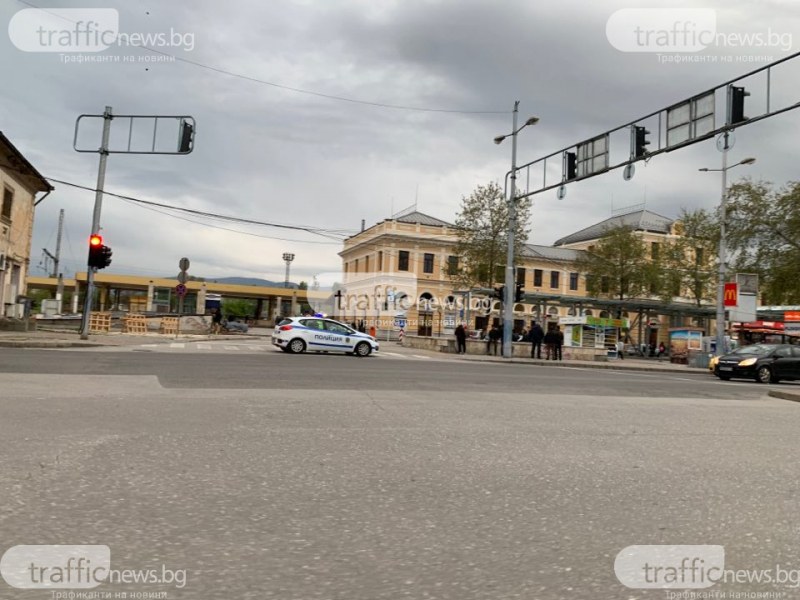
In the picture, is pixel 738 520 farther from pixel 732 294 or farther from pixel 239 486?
pixel 732 294

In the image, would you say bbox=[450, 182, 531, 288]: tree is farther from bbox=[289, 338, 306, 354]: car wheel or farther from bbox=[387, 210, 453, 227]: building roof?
bbox=[387, 210, 453, 227]: building roof

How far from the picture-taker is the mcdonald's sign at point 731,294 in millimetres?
29356

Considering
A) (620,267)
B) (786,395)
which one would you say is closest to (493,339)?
(786,395)

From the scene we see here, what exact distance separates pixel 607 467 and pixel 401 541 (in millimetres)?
2622

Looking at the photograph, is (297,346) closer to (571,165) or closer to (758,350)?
(571,165)

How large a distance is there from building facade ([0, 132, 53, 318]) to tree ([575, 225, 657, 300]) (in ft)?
121

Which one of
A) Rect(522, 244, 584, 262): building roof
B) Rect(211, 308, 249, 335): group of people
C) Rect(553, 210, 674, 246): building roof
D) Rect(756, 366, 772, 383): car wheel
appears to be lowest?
Rect(756, 366, 772, 383): car wheel

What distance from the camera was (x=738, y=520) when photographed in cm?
Result: 397

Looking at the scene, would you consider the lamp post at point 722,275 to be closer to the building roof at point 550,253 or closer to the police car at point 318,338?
the police car at point 318,338

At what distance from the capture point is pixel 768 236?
3588cm

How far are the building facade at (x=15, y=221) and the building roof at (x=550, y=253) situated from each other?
50.9 meters

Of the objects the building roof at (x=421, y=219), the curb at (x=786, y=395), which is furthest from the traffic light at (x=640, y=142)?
the building roof at (x=421, y=219)

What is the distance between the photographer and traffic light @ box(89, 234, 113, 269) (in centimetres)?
2155

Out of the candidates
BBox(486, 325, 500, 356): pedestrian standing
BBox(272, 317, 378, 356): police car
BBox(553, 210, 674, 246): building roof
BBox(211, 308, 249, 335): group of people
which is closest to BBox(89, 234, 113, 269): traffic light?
BBox(272, 317, 378, 356): police car
